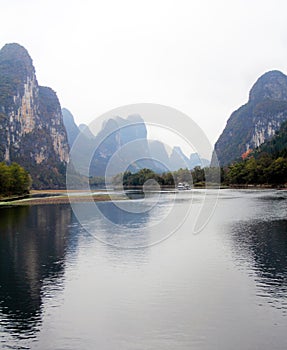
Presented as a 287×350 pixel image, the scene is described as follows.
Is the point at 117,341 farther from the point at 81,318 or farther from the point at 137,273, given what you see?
the point at 137,273

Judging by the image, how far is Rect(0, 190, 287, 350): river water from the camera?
578 inches

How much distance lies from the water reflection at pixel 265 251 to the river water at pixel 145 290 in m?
0.06

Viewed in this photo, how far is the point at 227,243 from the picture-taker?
3188 cm

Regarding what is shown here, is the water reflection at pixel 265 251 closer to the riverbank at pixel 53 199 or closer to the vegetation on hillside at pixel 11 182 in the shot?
the riverbank at pixel 53 199

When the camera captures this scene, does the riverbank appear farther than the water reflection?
Yes

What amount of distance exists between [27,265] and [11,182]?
2912 inches

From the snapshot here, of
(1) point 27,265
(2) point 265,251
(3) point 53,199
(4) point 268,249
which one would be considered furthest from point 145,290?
(3) point 53,199

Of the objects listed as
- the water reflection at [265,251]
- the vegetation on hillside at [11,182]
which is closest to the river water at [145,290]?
the water reflection at [265,251]

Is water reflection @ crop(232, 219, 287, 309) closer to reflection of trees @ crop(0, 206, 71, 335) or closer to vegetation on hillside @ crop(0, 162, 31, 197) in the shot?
reflection of trees @ crop(0, 206, 71, 335)

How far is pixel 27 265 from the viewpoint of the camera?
1011 inches

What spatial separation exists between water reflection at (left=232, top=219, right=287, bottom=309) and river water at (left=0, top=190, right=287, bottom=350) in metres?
0.06

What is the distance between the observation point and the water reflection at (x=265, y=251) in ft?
66.4

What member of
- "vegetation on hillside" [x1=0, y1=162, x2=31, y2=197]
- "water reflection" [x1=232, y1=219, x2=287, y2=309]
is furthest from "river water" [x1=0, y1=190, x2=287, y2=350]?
"vegetation on hillside" [x1=0, y1=162, x2=31, y2=197]

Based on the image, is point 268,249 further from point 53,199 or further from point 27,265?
point 53,199
